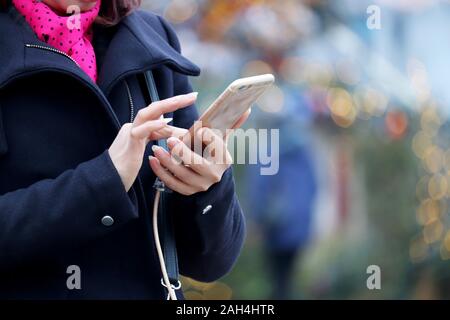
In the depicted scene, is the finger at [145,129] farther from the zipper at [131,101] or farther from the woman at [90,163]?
the zipper at [131,101]

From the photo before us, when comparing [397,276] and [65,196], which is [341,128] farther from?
[65,196]

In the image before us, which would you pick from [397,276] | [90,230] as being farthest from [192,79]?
[90,230]

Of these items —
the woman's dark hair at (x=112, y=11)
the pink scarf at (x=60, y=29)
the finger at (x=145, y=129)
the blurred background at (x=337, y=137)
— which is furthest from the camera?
the blurred background at (x=337, y=137)

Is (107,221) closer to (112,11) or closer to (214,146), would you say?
(214,146)

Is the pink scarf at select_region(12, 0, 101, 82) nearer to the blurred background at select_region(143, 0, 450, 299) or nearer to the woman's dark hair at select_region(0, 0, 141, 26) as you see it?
the woman's dark hair at select_region(0, 0, 141, 26)

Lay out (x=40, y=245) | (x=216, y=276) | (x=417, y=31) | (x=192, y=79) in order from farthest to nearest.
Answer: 1. (x=417, y=31)
2. (x=192, y=79)
3. (x=216, y=276)
4. (x=40, y=245)

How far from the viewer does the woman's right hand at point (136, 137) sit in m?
1.56

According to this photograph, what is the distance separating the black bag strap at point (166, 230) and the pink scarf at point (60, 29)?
0.12m

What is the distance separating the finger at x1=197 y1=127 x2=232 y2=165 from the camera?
1.61m

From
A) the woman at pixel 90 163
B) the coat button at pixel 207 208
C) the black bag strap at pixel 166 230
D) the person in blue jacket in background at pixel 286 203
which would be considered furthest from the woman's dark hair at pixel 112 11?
the person in blue jacket in background at pixel 286 203

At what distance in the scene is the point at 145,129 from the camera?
1549 millimetres

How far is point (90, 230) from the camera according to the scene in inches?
62.6

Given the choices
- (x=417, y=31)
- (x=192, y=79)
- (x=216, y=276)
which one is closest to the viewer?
(x=216, y=276)

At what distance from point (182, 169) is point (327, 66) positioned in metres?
2.79
